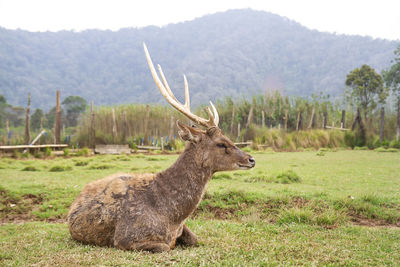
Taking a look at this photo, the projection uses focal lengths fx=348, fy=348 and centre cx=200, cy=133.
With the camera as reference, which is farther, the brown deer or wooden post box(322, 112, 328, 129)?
wooden post box(322, 112, 328, 129)

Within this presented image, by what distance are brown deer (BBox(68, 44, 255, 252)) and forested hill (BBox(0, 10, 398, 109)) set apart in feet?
251

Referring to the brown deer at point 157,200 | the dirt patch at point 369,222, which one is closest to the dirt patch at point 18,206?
the brown deer at point 157,200

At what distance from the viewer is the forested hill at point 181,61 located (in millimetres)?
108000

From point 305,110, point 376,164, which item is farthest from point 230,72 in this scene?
point 376,164

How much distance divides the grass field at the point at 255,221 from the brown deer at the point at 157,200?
0.76 feet

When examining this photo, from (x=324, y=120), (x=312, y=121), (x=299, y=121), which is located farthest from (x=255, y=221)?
(x=299, y=121)

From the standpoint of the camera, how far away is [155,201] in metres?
4.62

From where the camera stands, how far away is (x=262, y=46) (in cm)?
15562

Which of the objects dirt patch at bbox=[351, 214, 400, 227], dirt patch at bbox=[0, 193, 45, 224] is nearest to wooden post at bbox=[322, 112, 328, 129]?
dirt patch at bbox=[351, 214, 400, 227]

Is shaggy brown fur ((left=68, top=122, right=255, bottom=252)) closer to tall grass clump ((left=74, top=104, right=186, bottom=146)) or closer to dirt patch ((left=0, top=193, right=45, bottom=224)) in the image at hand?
dirt patch ((left=0, top=193, right=45, bottom=224))

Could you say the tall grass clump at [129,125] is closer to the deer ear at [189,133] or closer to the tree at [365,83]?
the deer ear at [189,133]

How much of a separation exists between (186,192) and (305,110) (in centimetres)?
2509

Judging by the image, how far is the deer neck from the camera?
4617 millimetres

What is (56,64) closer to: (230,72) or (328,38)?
(230,72)
